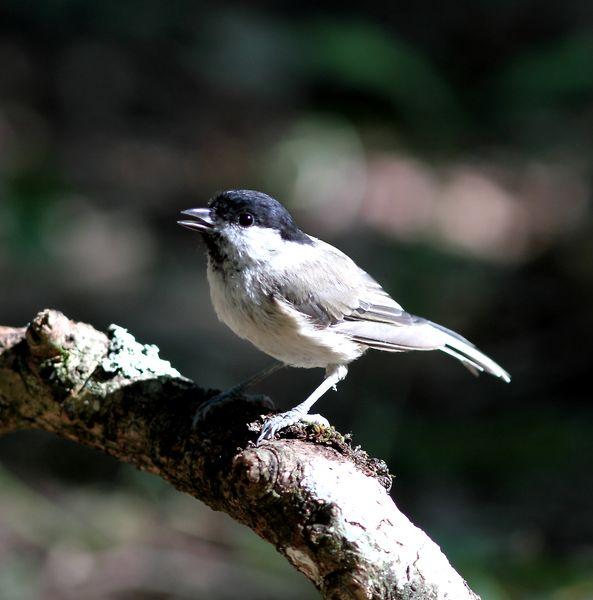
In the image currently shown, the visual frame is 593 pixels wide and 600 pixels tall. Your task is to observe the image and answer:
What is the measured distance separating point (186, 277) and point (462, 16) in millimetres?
5180

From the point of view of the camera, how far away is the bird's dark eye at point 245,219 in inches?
128

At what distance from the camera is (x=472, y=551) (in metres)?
3.86

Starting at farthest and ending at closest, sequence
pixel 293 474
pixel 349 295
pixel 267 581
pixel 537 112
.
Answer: pixel 537 112
pixel 267 581
pixel 349 295
pixel 293 474

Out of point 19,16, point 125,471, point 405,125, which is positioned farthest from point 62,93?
point 125,471

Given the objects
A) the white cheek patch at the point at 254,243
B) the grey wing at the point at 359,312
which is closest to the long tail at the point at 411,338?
the grey wing at the point at 359,312

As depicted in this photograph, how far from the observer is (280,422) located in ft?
8.03

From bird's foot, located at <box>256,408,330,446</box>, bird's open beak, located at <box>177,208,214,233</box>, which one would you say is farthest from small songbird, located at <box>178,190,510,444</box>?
bird's foot, located at <box>256,408,330,446</box>

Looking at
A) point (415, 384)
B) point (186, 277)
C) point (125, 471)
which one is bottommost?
point (125, 471)

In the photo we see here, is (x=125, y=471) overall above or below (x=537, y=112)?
below

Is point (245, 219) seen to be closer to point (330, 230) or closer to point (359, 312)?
point (359, 312)

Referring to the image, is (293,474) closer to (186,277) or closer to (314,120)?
(186,277)

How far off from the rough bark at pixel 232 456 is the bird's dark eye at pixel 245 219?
2.25ft

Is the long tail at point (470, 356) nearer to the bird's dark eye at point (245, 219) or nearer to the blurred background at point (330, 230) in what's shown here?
the blurred background at point (330, 230)

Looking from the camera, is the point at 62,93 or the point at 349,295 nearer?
the point at 349,295
